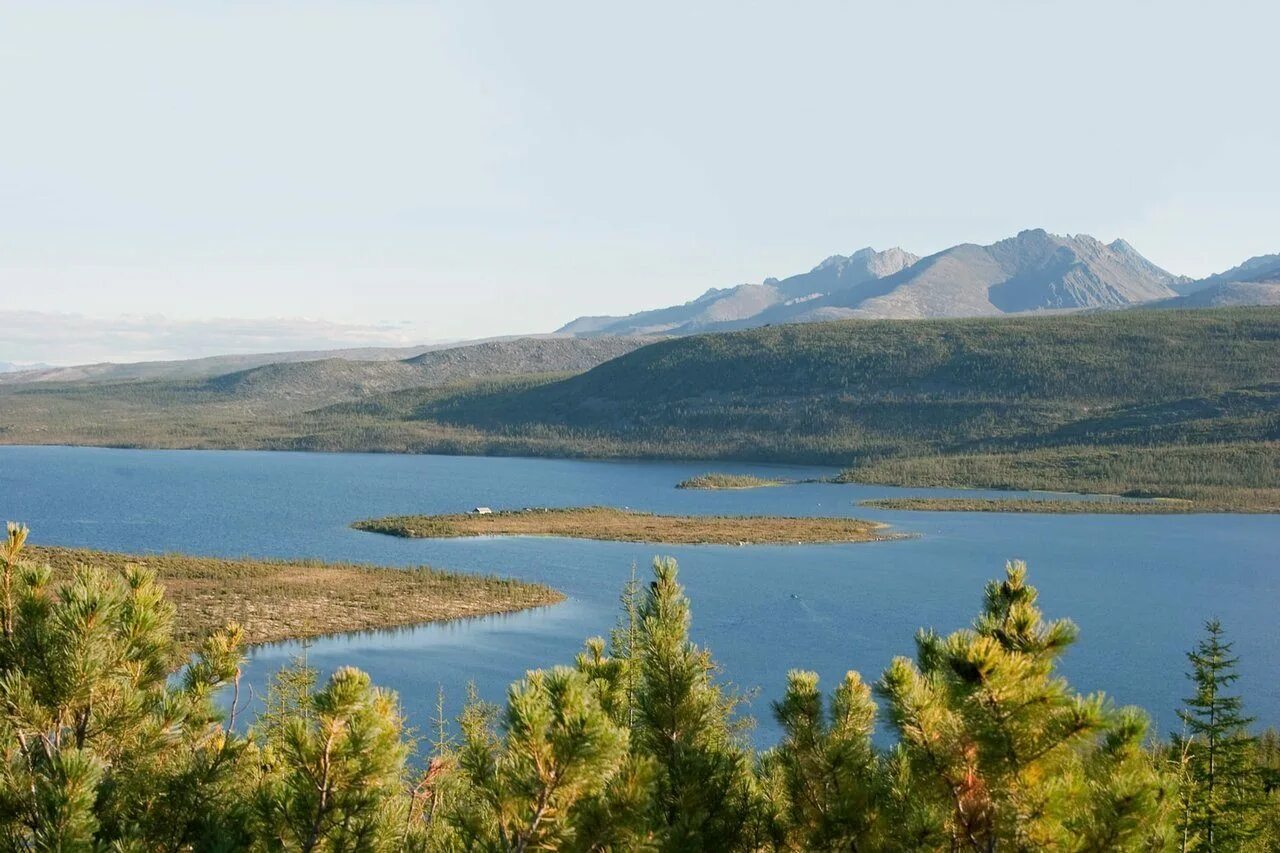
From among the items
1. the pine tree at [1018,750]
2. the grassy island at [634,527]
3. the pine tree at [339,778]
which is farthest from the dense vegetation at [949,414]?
the pine tree at [339,778]

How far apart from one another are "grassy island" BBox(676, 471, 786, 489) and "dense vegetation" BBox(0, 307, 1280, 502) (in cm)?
1154

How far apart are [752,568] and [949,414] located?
96357mm

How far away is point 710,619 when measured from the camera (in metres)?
47.9

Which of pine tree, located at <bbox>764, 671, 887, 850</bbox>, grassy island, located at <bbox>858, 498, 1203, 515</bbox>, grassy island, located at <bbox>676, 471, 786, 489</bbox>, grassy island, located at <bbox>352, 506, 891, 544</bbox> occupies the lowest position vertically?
grassy island, located at <bbox>858, 498, 1203, 515</bbox>

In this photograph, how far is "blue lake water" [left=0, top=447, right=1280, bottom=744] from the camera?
131 ft

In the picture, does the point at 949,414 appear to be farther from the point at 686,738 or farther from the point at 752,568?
the point at 686,738

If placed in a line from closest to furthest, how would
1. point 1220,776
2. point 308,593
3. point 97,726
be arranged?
Result: point 97,726 < point 1220,776 < point 308,593

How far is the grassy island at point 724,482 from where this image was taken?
115 metres

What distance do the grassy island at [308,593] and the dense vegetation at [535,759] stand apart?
113 feet

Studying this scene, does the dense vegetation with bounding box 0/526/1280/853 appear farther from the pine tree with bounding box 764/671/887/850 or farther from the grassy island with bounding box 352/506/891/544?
the grassy island with bounding box 352/506/891/544

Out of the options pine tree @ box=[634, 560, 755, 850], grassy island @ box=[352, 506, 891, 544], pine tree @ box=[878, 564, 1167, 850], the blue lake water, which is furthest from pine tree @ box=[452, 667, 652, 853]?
grassy island @ box=[352, 506, 891, 544]

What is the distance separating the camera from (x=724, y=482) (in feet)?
383

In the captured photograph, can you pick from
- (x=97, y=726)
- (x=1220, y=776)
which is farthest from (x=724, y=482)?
(x=97, y=726)

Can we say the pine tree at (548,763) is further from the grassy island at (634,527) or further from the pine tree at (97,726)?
the grassy island at (634,527)
